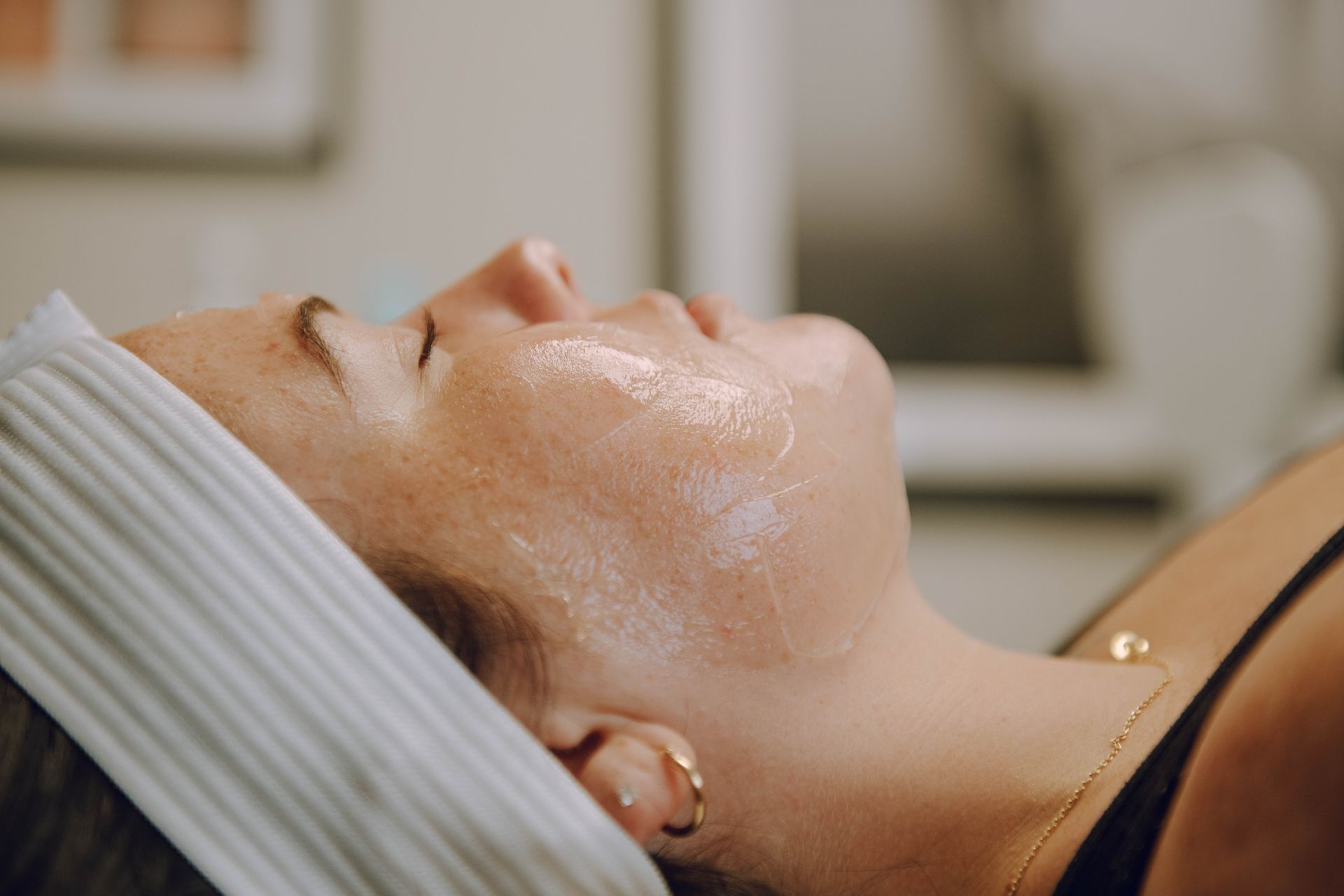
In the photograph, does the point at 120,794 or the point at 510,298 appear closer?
the point at 120,794

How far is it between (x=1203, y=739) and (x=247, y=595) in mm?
555

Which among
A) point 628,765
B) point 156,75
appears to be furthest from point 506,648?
point 156,75

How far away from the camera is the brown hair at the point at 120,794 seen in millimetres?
529

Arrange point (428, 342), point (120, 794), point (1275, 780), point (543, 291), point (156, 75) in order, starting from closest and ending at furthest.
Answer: point (1275, 780), point (120, 794), point (428, 342), point (543, 291), point (156, 75)

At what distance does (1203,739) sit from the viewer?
0.52 meters

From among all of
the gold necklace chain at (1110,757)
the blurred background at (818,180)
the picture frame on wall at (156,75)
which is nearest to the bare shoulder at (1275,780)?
the gold necklace chain at (1110,757)

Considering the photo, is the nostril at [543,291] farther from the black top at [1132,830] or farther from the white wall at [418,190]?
the white wall at [418,190]

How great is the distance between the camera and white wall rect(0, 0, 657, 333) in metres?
1.64

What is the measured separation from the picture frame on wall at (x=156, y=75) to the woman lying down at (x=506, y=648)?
1039mm

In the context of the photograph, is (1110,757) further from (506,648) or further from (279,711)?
(279,711)

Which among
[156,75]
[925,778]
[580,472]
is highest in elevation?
[156,75]

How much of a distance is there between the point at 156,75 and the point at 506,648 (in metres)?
1.45

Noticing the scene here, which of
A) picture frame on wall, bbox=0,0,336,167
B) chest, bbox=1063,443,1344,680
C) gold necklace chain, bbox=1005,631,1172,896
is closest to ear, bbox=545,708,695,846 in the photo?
gold necklace chain, bbox=1005,631,1172,896

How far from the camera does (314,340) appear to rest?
0.64 m
